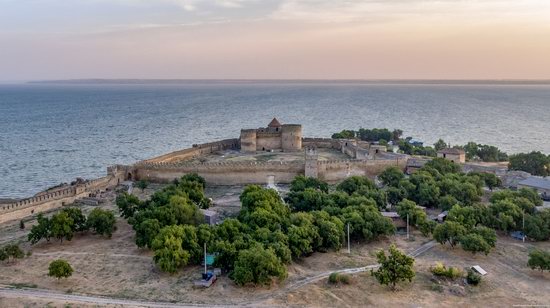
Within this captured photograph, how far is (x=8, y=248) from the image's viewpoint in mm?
29984

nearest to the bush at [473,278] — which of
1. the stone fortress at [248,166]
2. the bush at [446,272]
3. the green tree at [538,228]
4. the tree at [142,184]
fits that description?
the bush at [446,272]

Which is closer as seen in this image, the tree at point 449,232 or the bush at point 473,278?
the bush at point 473,278

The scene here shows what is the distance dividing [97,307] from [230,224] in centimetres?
1001

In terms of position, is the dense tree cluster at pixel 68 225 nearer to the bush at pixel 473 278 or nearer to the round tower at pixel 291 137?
the bush at pixel 473 278

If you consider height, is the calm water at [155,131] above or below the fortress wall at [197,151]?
below

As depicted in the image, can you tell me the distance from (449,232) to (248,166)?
2575 centimetres

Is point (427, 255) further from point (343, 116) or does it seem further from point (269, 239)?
point (343, 116)

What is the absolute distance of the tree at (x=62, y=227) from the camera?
32969 mm

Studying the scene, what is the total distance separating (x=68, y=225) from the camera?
33.5 metres

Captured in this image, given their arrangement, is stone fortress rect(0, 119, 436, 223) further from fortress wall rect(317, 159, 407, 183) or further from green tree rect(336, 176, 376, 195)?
green tree rect(336, 176, 376, 195)

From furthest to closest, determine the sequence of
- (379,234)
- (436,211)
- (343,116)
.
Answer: (343,116), (436,211), (379,234)

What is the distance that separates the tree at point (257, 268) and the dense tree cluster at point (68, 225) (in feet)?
41.9

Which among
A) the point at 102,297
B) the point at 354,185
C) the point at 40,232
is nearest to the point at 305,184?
the point at 354,185

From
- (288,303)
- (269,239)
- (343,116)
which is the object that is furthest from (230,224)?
(343,116)
